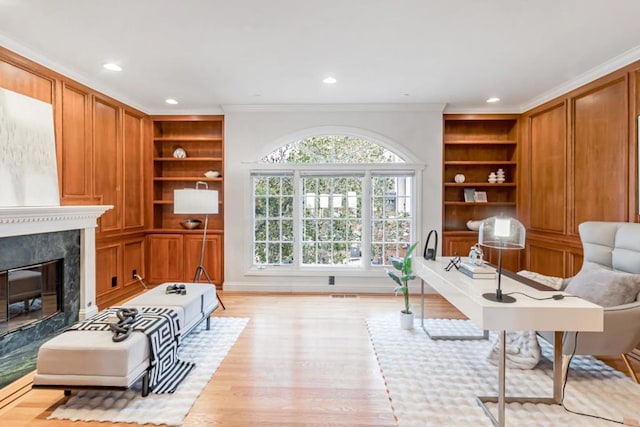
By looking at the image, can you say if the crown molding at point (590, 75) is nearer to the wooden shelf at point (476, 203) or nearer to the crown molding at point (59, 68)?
the wooden shelf at point (476, 203)

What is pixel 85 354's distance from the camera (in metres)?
2.11

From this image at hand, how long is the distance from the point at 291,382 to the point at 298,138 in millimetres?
3415

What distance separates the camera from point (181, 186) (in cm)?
529

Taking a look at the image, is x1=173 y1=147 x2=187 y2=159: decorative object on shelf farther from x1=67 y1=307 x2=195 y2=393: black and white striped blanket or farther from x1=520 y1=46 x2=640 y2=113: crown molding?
x1=520 y1=46 x2=640 y2=113: crown molding

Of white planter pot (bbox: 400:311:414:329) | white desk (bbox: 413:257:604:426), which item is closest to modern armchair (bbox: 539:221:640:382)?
white desk (bbox: 413:257:604:426)

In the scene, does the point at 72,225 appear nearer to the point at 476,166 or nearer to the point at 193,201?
the point at 193,201

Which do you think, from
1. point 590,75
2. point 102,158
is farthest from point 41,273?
point 590,75

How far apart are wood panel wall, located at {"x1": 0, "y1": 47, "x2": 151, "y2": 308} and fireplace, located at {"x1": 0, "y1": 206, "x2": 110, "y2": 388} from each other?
1.21 ft

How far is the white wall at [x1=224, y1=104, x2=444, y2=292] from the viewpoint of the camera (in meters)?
4.88

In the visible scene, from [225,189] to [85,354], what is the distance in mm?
3129

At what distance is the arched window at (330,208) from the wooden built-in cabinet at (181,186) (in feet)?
2.07

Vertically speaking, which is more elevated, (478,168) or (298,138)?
(298,138)

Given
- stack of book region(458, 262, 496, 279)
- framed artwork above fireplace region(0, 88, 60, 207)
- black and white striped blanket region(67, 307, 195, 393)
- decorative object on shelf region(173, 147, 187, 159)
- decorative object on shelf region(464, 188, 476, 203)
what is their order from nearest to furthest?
black and white striped blanket region(67, 307, 195, 393), stack of book region(458, 262, 496, 279), framed artwork above fireplace region(0, 88, 60, 207), decorative object on shelf region(464, 188, 476, 203), decorative object on shelf region(173, 147, 187, 159)

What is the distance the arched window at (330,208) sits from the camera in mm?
4988
